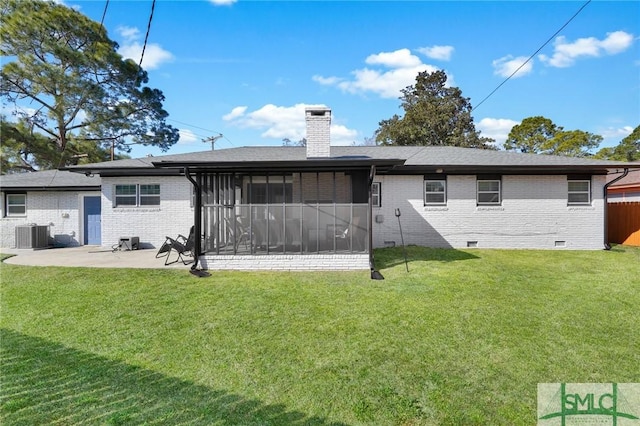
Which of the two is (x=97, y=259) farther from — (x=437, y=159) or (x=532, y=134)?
(x=532, y=134)

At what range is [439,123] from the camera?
87.3ft

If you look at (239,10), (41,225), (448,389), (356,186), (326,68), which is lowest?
(448,389)

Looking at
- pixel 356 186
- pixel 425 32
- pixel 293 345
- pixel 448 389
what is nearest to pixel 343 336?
pixel 293 345

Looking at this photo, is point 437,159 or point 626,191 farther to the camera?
point 626,191

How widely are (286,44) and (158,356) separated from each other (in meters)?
9.38

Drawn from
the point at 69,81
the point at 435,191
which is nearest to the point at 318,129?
the point at 435,191

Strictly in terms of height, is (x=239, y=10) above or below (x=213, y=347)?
above

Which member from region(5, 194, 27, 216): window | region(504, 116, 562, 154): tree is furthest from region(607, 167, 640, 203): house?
region(5, 194, 27, 216): window

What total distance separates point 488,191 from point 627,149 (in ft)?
98.9

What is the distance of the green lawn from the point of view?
9.59 ft

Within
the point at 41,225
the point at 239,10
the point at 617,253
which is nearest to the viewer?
the point at 239,10

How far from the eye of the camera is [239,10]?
7836 millimetres

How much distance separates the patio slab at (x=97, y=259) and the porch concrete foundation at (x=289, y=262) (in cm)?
83

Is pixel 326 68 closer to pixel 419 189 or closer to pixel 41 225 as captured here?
pixel 419 189
